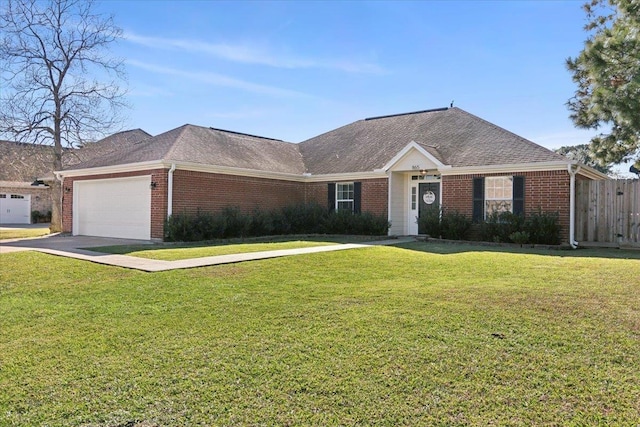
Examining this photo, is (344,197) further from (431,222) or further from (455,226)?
(455,226)

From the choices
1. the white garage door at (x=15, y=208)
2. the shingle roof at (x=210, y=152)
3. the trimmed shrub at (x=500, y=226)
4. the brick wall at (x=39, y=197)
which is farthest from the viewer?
the brick wall at (x=39, y=197)

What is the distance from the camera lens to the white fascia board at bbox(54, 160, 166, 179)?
16188 millimetres

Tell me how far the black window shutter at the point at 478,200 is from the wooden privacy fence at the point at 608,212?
2885 millimetres

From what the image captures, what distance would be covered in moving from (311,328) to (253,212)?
523 inches

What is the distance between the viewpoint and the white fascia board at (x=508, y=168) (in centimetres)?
1465

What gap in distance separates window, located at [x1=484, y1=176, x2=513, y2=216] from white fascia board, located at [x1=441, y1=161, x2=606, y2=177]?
0.31 m

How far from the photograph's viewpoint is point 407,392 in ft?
12.6

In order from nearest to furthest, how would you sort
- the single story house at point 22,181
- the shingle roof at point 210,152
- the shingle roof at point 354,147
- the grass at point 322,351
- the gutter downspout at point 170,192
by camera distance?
the grass at point 322,351 → the gutter downspout at point 170,192 → the shingle roof at point 354,147 → the shingle roof at point 210,152 → the single story house at point 22,181

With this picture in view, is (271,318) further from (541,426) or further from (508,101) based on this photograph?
(508,101)

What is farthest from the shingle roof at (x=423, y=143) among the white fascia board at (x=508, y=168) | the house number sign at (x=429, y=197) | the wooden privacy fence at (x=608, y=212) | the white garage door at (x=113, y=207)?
the white garage door at (x=113, y=207)

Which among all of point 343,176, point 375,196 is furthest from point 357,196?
point 343,176

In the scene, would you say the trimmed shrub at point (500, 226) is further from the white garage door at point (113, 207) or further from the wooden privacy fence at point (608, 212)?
the white garage door at point (113, 207)

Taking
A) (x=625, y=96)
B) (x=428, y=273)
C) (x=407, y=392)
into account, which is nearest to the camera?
(x=407, y=392)

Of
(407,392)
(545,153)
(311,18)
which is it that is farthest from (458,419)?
(545,153)
